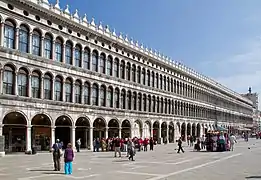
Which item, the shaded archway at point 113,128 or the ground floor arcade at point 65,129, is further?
the shaded archway at point 113,128

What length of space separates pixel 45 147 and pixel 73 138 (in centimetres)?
328

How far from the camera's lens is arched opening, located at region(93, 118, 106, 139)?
47.7m

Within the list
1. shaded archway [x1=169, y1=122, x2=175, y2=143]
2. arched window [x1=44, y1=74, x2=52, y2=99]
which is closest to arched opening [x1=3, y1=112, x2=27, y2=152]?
arched window [x1=44, y1=74, x2=52, y2=99]

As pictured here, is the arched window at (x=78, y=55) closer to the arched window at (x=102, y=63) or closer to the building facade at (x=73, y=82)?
the building facade at (x=73, y=82)

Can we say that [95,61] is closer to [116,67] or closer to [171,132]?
[116,67]

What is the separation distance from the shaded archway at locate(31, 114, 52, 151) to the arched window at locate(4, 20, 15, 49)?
7.85 meters

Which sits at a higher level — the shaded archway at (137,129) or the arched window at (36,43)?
the arched window at (36,43)

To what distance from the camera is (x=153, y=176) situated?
18.4m

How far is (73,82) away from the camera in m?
42.4

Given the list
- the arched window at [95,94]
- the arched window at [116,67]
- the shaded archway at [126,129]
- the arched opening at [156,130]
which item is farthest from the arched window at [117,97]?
the arched opening at [156,130]

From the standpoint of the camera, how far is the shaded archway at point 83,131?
A: 4515 centimetres

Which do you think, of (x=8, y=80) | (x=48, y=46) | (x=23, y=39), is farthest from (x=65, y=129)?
(x=23, y=39)

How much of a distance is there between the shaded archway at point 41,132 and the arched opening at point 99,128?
27.7 feet

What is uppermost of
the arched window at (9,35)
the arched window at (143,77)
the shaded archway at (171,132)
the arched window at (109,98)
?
the arched window at (9,35)
